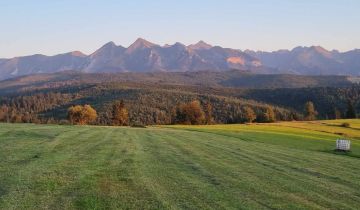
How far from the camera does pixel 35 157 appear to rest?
80.4ft

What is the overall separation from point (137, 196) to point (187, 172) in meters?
5.91

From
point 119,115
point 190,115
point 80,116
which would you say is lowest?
point 119,115

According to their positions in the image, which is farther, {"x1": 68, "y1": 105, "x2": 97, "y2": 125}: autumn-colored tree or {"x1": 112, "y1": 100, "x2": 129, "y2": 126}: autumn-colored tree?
{"x1": 112, "y1": 100, "x2": 129, "y2": 126}: autumn-colored tree

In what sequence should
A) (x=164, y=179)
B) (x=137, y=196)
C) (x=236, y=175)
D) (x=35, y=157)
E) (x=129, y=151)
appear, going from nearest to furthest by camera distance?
(x=137, y=196), (x=164, y=179), (x=236, y=175), (x=35, y=157), (x=129, y=151)

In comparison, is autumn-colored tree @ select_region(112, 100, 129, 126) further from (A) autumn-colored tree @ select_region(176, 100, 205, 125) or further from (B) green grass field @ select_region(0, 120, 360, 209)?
(B) green grass field @ select_region(0, 120, 360, 209)

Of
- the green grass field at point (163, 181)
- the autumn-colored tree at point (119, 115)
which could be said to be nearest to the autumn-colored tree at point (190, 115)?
the autumn-colored tree at point (119, 115)

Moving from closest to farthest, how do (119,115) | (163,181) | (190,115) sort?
1. (163,181)
2. (190,115)
3. (119,115)

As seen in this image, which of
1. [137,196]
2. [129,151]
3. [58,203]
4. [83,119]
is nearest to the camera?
[58,203]

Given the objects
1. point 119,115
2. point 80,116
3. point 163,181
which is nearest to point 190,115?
point 119,115

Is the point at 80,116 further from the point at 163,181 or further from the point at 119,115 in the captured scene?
the point at 163,181

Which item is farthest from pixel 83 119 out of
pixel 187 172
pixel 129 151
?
pixel 187 172

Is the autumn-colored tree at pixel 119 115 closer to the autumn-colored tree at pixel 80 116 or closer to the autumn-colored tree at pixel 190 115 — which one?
the autumn-colored tree at pixel 80 116

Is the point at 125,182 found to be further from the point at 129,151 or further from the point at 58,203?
the point at 129,151

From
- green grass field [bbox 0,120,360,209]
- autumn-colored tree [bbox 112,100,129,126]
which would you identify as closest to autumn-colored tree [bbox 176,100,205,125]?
autumn-colored tree [bbox 112,100,129,126]
